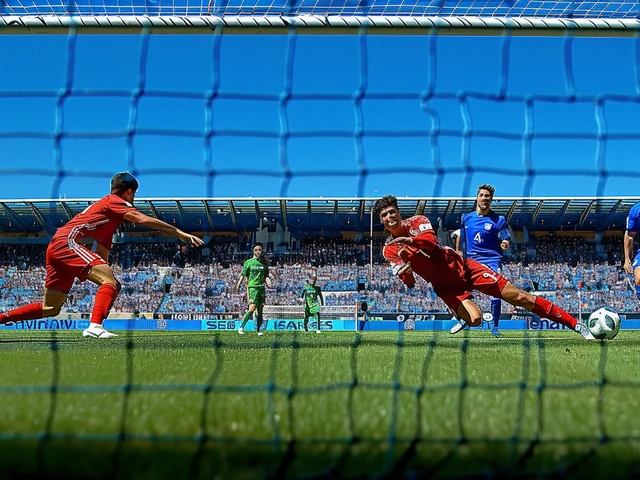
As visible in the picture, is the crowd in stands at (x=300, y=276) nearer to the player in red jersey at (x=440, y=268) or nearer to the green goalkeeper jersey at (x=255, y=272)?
the green goalkeeper jersey at (x=255, y=272)

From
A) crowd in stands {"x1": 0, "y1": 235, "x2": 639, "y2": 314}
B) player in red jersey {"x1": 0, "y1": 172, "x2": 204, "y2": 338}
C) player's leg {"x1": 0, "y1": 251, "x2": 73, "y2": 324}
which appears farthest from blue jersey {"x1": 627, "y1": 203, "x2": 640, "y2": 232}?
crowd in stands {"x1": 0, "y1": 235, "x2": 639, "y2": 314}

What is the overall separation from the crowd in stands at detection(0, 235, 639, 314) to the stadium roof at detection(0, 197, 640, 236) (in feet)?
3.40

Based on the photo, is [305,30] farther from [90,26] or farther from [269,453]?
[269,453]

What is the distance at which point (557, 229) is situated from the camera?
91.6ft

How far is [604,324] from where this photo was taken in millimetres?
8234

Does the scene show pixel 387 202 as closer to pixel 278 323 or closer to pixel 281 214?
pixel 278 323

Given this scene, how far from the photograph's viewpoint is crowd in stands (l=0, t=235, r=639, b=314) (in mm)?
26875

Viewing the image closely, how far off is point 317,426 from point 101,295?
4.89 metres

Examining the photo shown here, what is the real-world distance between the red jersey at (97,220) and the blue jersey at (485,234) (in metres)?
4.67

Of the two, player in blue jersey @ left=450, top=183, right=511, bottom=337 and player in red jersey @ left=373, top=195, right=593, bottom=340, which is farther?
player in blue jersey @ left=450, top=183, right=511, bottom=337

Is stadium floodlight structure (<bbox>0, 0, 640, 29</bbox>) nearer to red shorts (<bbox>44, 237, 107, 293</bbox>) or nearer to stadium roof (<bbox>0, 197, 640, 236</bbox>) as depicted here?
red shorts (<bbox>44, 237, 107, 293</bbox>)

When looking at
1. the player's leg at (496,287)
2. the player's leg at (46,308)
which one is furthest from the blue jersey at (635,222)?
the player's leg at (46,308)

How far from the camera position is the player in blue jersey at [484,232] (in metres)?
9.27

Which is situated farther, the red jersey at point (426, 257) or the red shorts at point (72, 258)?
the red shorts at point (72, 258)
